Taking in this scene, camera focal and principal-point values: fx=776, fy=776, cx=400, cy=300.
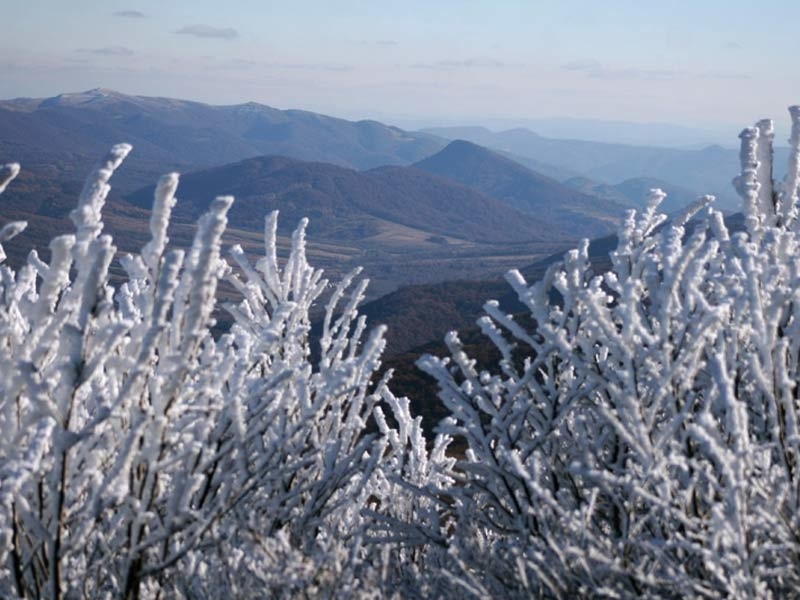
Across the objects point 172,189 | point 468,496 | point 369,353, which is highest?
point 172,189

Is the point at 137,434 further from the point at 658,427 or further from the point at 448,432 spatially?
the point at 658,427

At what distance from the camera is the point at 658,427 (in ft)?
12.7

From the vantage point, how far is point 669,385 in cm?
351

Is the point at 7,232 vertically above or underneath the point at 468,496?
above

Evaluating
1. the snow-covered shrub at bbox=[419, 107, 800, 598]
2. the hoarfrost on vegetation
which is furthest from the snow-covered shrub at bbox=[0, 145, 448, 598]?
the snow-covered shrub at bbox=[419, 107, 800, 598]

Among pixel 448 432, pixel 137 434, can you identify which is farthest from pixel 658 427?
pixel 137 434

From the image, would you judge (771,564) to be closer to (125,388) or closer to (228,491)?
(228,491)

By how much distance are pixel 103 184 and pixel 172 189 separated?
0.84ft

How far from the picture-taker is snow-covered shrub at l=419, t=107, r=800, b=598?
3.04 metres

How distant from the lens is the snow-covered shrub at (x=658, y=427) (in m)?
3.04

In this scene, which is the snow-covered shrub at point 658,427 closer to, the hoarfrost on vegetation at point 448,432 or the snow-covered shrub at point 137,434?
the hoarfrost on vegetation at point 448,432

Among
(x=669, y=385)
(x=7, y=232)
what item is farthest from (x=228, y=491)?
(x=669, y=385)

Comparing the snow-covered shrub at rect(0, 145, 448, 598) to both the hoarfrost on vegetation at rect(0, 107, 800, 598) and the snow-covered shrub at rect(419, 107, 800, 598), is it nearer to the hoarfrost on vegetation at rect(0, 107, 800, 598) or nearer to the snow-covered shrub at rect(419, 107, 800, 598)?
the hoarfrost on vegetation at rect(0, 107, 800, 598)

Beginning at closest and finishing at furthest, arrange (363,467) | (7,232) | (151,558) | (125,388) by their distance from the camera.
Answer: (125,388) < (7,232) < (151,558) < (363,467)
